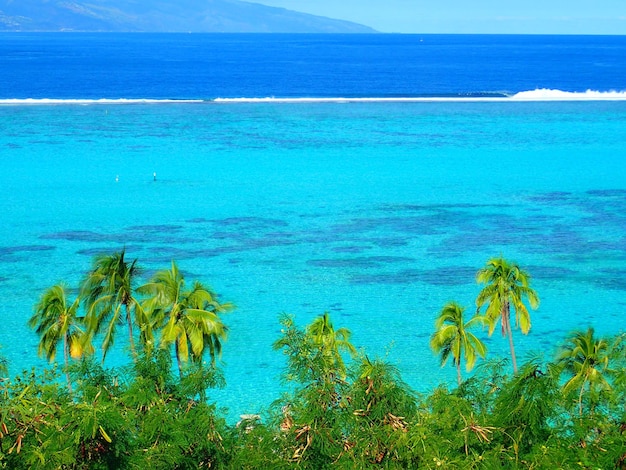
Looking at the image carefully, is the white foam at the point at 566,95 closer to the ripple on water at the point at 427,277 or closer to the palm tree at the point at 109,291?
the ripple on water at the point at 427,277

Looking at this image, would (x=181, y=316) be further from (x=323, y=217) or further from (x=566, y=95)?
(x=566, y=95)

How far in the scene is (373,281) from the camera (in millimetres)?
33219

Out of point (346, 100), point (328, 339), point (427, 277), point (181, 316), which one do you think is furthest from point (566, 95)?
point (181, 316)

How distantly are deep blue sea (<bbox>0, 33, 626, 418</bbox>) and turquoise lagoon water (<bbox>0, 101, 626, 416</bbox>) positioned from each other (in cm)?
12

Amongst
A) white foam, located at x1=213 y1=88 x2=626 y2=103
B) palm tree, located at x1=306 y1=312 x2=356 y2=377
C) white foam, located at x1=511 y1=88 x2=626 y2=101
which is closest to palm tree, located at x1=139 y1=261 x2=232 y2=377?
palm tree, located at x1=306 y1=312 x2=356 y2=377

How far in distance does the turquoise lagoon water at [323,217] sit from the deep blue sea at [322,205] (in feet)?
0.39

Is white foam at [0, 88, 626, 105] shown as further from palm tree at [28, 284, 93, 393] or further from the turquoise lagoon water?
palm tree at [28, 284, 93, 393]

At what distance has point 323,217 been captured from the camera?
43.1m

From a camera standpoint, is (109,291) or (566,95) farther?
(566,95)

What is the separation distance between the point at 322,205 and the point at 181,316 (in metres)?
26.4

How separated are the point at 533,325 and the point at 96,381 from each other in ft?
57.9

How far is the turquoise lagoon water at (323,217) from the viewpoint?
29969 millimetres

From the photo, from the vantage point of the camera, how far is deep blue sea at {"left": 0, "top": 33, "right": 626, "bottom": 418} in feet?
99.5

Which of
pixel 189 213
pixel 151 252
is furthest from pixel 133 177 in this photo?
pixel 151 252
